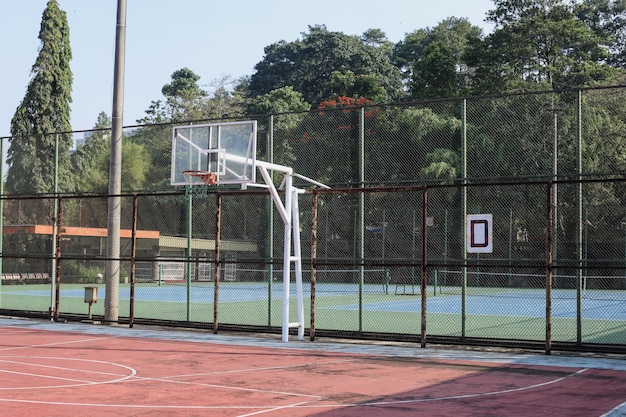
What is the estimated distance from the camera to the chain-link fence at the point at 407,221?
49.3ft

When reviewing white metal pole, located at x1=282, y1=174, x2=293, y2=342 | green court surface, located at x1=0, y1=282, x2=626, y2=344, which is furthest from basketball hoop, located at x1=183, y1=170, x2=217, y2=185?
green court surface, located at x1=0, y1=282, x2=626, y2=344

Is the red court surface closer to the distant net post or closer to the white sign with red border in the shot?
the distant net post

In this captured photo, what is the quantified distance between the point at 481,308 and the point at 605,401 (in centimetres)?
1509

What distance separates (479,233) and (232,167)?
4.52 metres

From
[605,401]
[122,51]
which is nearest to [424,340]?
[605,401]

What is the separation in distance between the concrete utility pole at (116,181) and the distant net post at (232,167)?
7.98 ft

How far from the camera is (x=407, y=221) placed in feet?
90.4

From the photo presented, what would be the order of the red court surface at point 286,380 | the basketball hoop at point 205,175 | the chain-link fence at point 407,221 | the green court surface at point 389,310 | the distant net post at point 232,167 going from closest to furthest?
the red court surface at point 286,380 < the distant net post at point 232,167 < the basketball hoop at point 205,175 < the chain-link fence at point 407,221 < the green court surface at point 389,310

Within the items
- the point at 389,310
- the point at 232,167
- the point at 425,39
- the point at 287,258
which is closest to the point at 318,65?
the point at 425,39

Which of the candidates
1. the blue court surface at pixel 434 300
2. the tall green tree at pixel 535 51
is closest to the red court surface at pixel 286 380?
the blue court surface at pixel 434 300

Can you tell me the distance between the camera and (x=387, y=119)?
17078 mm

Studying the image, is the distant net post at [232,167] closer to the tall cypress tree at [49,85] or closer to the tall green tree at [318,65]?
the tall cypress tree at [49,85]

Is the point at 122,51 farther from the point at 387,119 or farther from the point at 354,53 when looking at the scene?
the point at 354,53

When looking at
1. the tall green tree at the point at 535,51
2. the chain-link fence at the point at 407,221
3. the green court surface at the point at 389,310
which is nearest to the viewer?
the chain-link fence at the point at 407,221
